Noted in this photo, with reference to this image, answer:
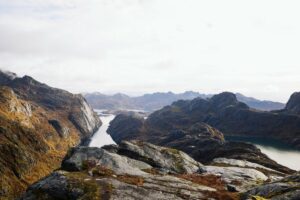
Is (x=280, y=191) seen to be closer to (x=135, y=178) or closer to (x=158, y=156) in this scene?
(x=135, y=178)

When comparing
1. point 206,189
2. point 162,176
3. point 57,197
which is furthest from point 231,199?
point 57,197

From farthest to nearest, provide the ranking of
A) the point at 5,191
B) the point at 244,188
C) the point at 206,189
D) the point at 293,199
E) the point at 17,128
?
1. the point at 17,128
2. the point at 5,191
3. the point at 244,188
4. the point at 206,189
5. the point at 293,199

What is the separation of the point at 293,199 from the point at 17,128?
156847 millimetres

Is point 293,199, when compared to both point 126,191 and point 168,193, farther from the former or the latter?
point 126,191

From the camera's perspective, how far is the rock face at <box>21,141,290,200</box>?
4734cm

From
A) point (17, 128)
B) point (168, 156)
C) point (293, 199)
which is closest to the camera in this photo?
point (293, 199)

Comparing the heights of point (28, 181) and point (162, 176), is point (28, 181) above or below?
below

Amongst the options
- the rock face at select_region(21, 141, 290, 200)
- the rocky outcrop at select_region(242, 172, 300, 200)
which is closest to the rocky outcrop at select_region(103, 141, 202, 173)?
the rock face at select_region(21, 141, 290, 200)

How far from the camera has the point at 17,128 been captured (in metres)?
175

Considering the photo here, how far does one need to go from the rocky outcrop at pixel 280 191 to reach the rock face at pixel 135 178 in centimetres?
338

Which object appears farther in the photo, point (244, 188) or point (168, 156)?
point (168, 156)

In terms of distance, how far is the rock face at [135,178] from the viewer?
4734 centimetres

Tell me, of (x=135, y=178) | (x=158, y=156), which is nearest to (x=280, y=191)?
(x=135, y=178)

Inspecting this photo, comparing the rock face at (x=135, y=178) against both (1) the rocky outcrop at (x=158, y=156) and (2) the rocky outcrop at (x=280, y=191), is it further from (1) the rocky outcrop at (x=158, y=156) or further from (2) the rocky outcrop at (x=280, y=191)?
(2) the rocky outcrop at (x=280, y=191)
